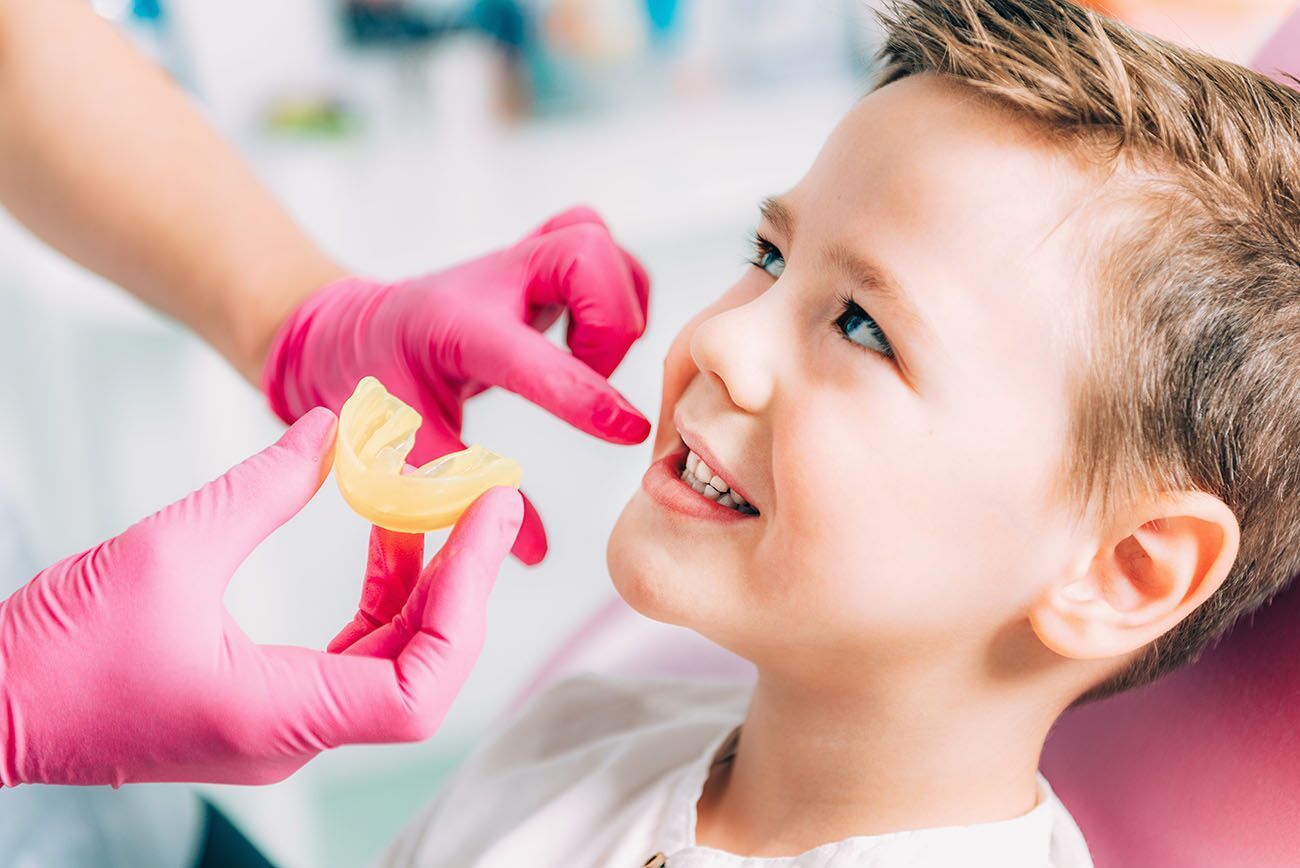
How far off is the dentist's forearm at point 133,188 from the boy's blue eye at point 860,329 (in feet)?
1.91

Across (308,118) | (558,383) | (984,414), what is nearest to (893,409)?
(984,414)

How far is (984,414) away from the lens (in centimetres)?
84

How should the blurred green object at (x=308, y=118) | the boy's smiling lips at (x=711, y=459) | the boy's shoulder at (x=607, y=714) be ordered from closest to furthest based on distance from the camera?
the boy's smiling lips at (x=711, y=459) → the boy's shoulder at (x=607, y=714) → the blurred green object at (x=308, y=118)

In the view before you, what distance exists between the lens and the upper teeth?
36.3 inches

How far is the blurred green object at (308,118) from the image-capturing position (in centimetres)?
223

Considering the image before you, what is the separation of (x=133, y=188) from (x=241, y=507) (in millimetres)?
556

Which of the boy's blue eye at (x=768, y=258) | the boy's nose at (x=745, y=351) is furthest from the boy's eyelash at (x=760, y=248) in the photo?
the boy's nose at (x=745, y=351)

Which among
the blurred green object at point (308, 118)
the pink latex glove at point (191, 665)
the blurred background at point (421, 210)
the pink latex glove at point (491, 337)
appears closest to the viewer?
the pink latex glove at point (191, 665)

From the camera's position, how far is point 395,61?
2.37 meters

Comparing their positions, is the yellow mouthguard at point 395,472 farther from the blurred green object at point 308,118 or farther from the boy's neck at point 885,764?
the blurred green object at point 308,118

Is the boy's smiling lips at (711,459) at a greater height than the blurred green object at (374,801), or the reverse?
the boy's smiling lips at (711,459)

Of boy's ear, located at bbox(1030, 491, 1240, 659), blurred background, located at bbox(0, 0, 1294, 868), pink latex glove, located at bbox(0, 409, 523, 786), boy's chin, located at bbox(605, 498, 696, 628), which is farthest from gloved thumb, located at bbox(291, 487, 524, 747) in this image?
blurred background, located at bbox(0, 0, 1294, 868)

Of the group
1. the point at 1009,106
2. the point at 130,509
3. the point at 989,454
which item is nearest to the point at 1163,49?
the point at 1009,106

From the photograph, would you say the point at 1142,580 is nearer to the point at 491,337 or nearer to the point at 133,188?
the point at 491,337
